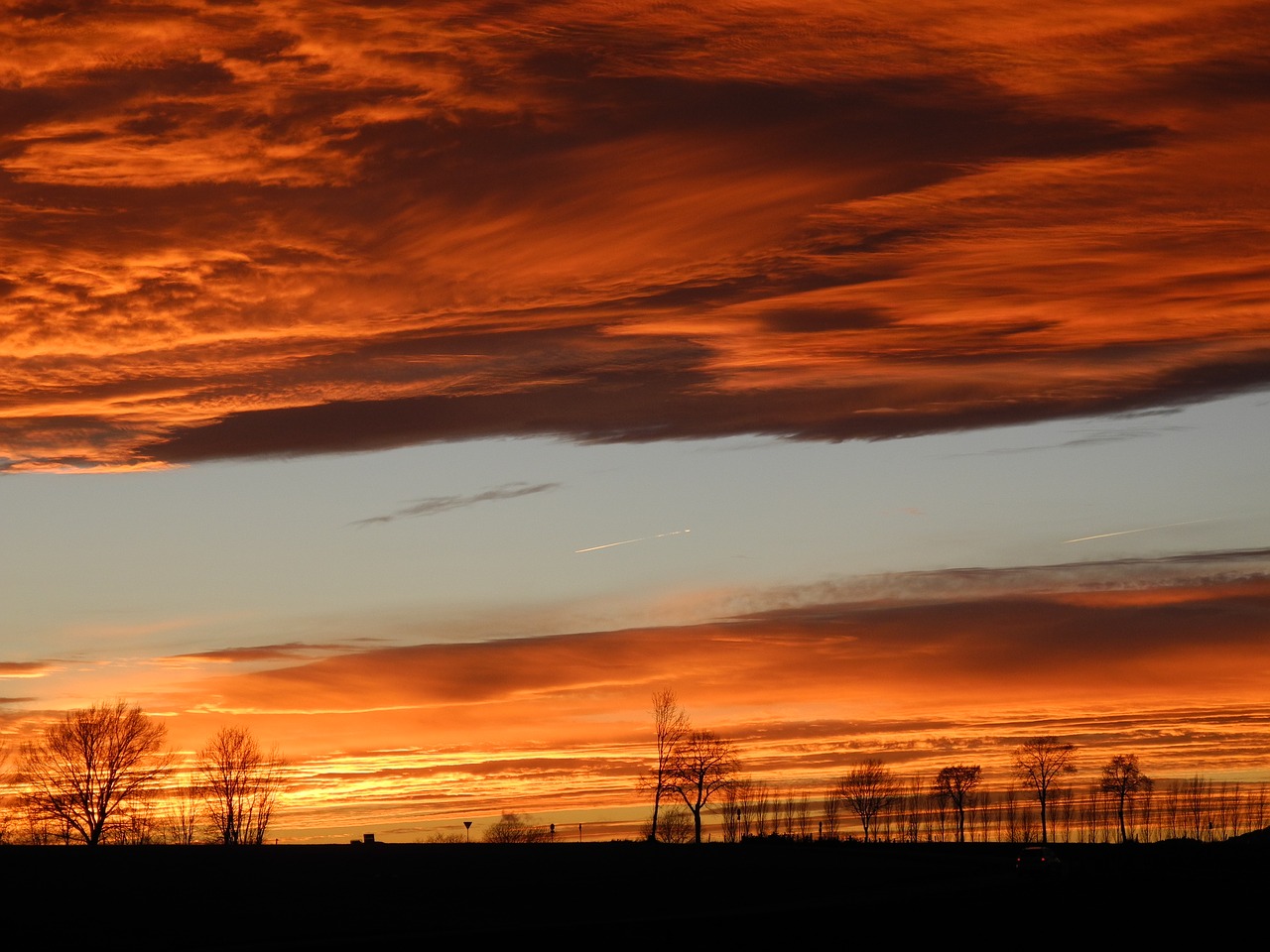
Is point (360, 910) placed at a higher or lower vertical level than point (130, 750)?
lower

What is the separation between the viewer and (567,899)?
7488cm

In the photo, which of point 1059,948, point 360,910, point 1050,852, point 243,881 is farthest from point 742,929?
point 1050,852

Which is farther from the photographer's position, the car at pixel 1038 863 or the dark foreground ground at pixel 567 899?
the car at pixel 1038 863

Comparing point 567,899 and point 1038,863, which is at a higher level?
point 1038,863

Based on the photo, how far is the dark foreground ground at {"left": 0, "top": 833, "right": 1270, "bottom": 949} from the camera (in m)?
58.8

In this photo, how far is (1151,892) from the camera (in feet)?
276

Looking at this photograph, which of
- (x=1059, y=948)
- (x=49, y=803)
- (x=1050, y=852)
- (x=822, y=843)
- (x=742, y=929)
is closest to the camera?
(x=1059, y=948)

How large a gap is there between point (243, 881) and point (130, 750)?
6321cm

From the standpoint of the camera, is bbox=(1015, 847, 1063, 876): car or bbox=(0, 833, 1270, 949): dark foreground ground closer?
bbox=(0, 833, 1270, 949): dark foreground ground

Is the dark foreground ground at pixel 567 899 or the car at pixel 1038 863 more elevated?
the car at pixel 1038 863

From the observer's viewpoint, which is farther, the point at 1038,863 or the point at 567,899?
the point at 1038,863

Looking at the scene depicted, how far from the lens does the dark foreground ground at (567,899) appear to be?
58.8 m

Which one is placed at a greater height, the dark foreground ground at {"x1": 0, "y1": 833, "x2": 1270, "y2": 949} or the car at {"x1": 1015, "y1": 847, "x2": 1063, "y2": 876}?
the car at {"x1": 1015, "y1": 847, "x2": 1063, "y2": 876}

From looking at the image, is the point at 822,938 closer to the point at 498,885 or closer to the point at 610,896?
the point at 610,896
